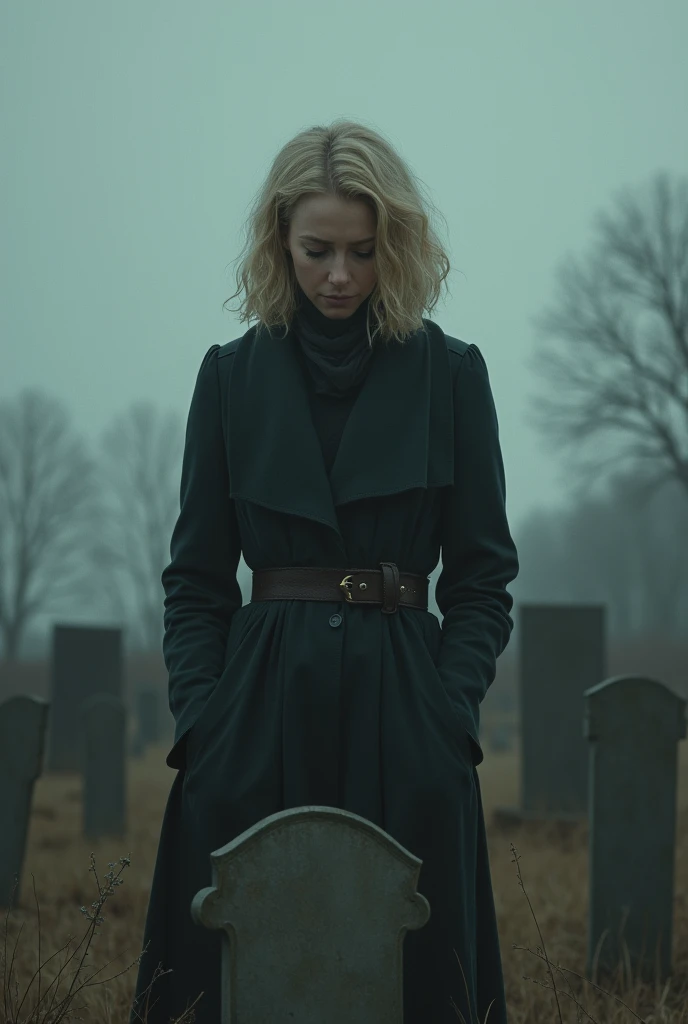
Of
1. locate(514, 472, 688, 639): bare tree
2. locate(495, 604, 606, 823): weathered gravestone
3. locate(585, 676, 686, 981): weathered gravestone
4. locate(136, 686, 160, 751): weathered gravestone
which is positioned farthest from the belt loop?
locate(514, 472, 688, 639): bare tree

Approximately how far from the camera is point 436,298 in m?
2.87

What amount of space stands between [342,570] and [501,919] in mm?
3055

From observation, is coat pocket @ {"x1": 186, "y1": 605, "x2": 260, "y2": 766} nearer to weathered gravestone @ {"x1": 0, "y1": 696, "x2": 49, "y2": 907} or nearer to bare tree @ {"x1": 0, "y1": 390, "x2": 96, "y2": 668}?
weathered gravestone @ {"x1": 0, "y1": 696, "x2": 49, "y2": 907}

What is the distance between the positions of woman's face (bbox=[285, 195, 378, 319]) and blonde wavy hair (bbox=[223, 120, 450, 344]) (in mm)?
23

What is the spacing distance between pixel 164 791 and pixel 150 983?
963 cm

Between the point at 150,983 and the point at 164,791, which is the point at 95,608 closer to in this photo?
the point at 164,791

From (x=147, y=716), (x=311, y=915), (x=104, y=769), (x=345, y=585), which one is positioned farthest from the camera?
(x=147, y=716)

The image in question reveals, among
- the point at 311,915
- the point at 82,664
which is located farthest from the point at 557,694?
the point at 311,915

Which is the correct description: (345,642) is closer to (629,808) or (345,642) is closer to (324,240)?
(324,240)

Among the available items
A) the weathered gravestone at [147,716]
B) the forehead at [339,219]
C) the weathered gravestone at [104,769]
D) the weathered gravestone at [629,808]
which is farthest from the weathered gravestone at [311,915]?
the weathered gravestone at [147,716]

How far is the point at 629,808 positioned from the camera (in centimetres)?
482

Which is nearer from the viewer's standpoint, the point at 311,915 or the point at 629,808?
the point at 311,915

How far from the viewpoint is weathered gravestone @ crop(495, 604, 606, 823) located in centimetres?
984

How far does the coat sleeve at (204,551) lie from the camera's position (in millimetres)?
2730
